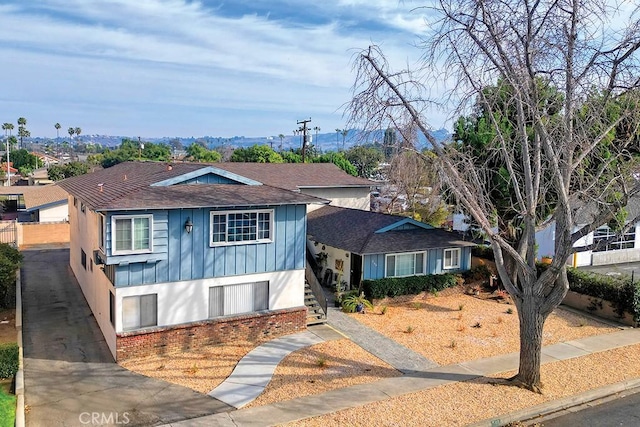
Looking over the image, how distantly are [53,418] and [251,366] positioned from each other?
5.21 metres

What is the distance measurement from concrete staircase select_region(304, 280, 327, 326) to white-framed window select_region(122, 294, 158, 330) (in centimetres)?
553

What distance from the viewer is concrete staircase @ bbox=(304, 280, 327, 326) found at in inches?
753

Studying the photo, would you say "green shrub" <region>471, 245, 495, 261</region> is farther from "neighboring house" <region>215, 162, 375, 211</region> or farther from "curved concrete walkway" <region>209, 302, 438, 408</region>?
"curved concrete walkway" <region>209, 302, 438, 408</region>

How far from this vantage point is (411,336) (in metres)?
Answer: 18.1

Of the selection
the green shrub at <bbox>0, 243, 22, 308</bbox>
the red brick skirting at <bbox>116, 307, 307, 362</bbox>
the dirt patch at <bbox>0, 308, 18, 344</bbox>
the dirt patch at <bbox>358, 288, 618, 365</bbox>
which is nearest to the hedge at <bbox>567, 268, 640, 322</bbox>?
the dirt patch at <bbox>358, 288, 618, 365</bbox>

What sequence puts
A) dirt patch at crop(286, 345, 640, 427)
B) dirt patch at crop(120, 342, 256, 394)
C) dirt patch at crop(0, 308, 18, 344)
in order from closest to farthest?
dirt patch at crop(286, 345, 640, 427) → dirt patch at crop(120, 342, 256, 394) → dirt patch at crop(0, 308, 18, 344)

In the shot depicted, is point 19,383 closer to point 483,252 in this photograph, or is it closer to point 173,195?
point 173,195

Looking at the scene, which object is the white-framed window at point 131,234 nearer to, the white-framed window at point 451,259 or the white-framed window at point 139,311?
the white-framed window at point 139,311

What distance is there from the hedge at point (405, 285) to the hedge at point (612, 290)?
501 cm

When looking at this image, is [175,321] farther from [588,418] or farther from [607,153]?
[607,153]

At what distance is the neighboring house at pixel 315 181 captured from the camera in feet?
98.3

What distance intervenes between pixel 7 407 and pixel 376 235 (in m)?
15.1

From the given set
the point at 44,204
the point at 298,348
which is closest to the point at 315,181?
the point at 298,348

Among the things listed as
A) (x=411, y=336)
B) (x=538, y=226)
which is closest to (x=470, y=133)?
(x=538, y=226)
